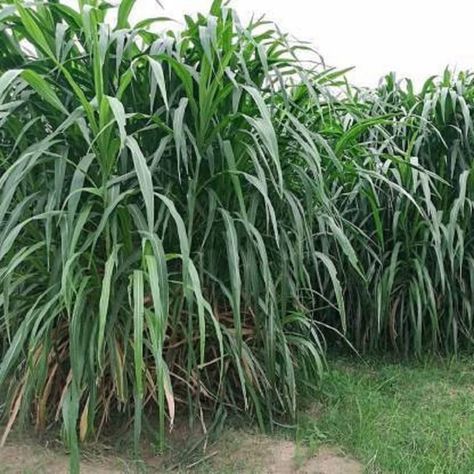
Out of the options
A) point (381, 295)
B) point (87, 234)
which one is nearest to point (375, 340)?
point (381, 295)

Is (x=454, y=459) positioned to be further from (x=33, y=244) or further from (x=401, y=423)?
(x=33, y=244)

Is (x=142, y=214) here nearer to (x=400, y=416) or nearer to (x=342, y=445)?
(x=342, y=445)

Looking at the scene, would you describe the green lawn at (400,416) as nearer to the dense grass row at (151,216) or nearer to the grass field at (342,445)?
the grass field at (342,445)

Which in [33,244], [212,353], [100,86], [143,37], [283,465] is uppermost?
[143,37]

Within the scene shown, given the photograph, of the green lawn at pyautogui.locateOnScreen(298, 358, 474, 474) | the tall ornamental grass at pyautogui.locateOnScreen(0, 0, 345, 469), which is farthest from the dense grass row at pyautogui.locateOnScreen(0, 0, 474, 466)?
the green lawn at pyautogui.locateOnScreen(298, 358, 474, 474)

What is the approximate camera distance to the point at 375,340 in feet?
9.06

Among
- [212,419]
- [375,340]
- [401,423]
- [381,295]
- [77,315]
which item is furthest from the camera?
[375,340]

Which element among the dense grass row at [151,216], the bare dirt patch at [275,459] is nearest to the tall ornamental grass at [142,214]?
the dense grass row at [151,216]

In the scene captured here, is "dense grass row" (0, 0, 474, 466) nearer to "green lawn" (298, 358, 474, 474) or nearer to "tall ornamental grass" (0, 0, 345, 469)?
"tall ornamental grass" (0, 0, 345, 469)

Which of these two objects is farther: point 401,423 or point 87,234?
point 401,423

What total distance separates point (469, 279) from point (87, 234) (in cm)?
184

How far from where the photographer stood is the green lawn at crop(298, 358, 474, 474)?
5.64 ft

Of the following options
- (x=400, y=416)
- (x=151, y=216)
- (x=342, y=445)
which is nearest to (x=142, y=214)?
(x=151, y=216)

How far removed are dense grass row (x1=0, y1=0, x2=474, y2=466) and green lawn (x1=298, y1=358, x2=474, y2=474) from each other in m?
0.16
